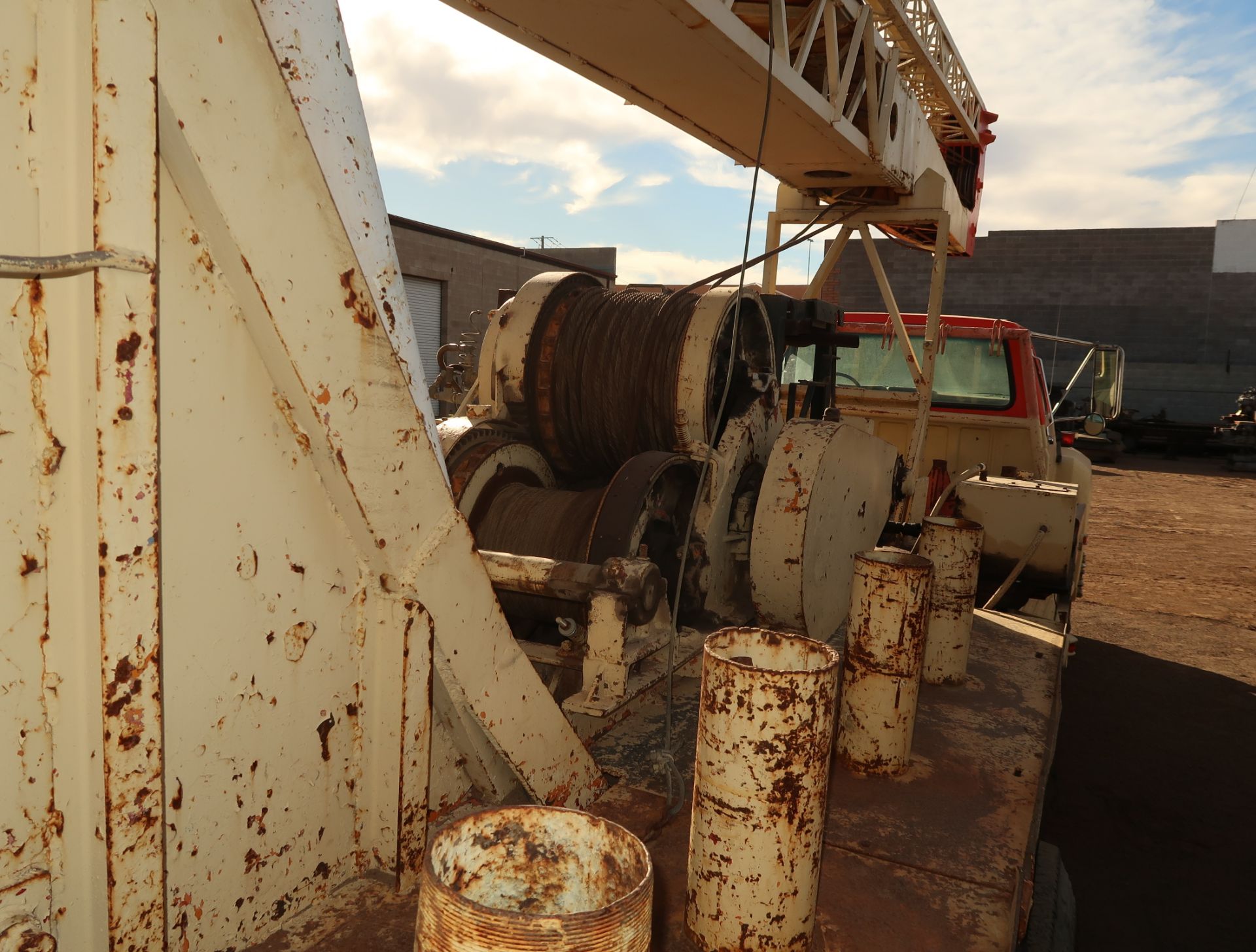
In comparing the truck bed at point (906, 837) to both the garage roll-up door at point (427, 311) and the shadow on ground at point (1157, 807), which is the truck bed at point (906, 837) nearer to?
the shadow on ground at point (1157, 807)

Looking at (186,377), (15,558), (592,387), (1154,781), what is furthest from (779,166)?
(15,558)

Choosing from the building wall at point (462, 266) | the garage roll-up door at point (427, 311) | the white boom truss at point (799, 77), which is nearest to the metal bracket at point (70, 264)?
the white boom truss at point (799, 77)

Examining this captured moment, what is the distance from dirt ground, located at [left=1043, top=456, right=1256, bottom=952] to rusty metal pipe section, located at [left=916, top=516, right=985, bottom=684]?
954 millimetres

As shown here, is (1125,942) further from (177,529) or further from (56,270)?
(56,270)

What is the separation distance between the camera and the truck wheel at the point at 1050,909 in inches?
94.2

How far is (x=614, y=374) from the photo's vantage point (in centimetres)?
353

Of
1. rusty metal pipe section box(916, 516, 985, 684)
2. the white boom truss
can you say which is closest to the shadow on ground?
rusty metal pipe section box(916, 516, 985, 684)

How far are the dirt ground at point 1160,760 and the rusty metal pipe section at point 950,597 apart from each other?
37.6 inches

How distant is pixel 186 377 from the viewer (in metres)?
1.32

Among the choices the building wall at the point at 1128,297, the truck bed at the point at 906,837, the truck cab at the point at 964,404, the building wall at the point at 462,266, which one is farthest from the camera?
Result: the building wall at the point at 1128,297

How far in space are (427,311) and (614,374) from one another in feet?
54.4

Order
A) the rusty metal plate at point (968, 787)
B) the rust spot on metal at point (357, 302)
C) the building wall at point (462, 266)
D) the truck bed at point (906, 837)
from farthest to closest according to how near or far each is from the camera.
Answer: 1. the building wall at point (462, 266)
2. the rusty metal plate at point (968, 787)
3. the truck bed at point (906, 837)
4. the rust spot on metal at point (357, 302)

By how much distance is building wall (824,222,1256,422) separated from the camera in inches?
934

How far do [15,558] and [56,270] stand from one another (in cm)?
35
